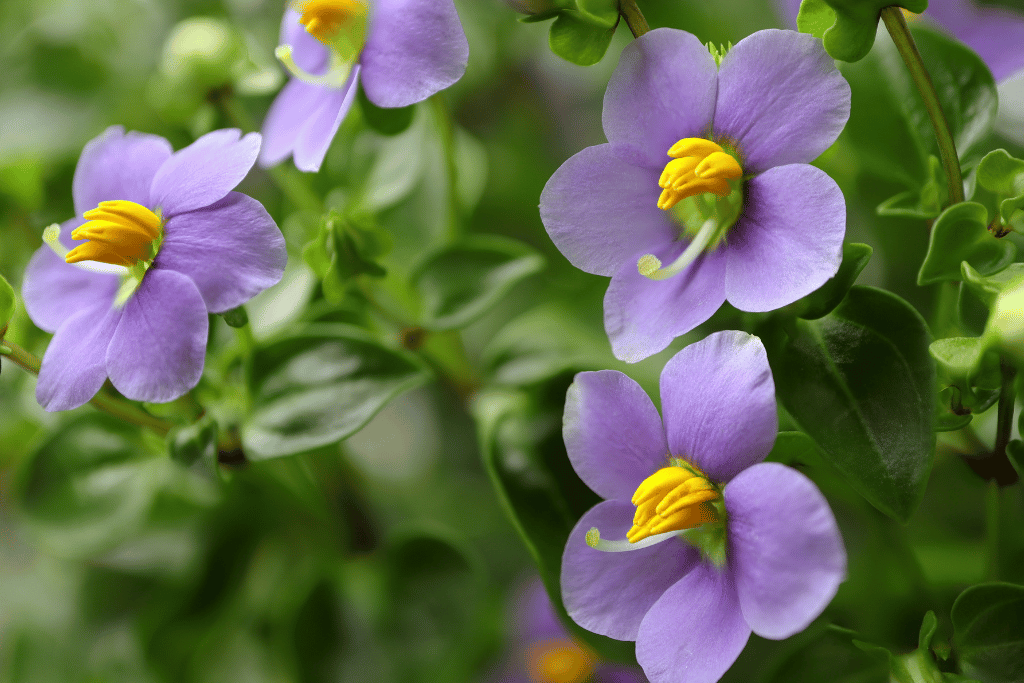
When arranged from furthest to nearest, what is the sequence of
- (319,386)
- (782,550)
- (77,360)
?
1. (319,386)
2. (77,360)
3. (782,550)

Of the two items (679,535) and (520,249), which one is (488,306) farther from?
(679,535)

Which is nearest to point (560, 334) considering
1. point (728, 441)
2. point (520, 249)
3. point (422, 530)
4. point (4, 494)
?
point (520, 249)

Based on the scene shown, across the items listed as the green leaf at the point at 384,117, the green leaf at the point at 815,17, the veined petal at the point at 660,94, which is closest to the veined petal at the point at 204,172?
the green leaf at the point at 384,117

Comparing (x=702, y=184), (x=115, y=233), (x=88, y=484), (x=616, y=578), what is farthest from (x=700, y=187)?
(x=88, y=484)

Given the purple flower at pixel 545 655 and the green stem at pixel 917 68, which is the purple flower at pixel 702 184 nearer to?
the green stem at pixel 917 68

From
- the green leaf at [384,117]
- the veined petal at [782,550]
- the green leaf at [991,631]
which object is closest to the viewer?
the veined petal at [782,550]

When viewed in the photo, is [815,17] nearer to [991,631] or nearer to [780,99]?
[780,99]

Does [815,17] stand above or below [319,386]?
above
